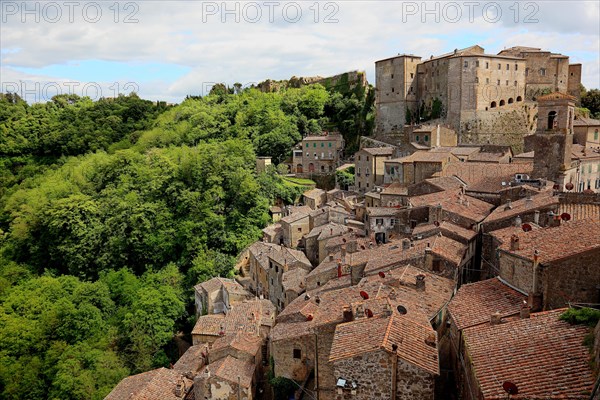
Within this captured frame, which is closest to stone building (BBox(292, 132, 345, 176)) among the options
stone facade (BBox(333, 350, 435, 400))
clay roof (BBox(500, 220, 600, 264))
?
clay roof (BBox(500, 220, 600, 264))

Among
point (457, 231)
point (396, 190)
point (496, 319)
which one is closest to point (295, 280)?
point (457, 231)

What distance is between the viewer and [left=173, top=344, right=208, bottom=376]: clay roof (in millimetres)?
27750

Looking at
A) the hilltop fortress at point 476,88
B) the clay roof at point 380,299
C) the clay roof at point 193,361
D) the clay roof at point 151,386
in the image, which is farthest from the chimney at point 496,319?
the hilltop fortress at point 476,88

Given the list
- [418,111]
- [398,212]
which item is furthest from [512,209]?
[418,111]

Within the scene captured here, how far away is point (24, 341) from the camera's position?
116ft

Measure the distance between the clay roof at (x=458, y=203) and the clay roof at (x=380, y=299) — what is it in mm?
7345

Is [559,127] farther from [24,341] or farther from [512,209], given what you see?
[24,341]

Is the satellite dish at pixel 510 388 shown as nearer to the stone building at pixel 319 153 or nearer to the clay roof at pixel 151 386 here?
the clay roof at pixel 151 386

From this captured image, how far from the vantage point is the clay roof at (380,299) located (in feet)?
57.4

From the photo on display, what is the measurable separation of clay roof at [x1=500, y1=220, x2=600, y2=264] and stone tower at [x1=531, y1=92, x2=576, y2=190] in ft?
45.3

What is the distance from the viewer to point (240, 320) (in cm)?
3002

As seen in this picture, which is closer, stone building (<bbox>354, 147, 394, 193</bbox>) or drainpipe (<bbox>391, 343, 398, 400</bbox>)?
drainpipe (<bbox>391, 343, 398, 400</bbox>)

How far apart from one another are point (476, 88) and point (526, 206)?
1517 inches

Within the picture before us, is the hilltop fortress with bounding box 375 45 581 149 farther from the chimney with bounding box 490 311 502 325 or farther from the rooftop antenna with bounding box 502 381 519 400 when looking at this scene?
the rooftop antenna with bounding box 502 381 519 400
